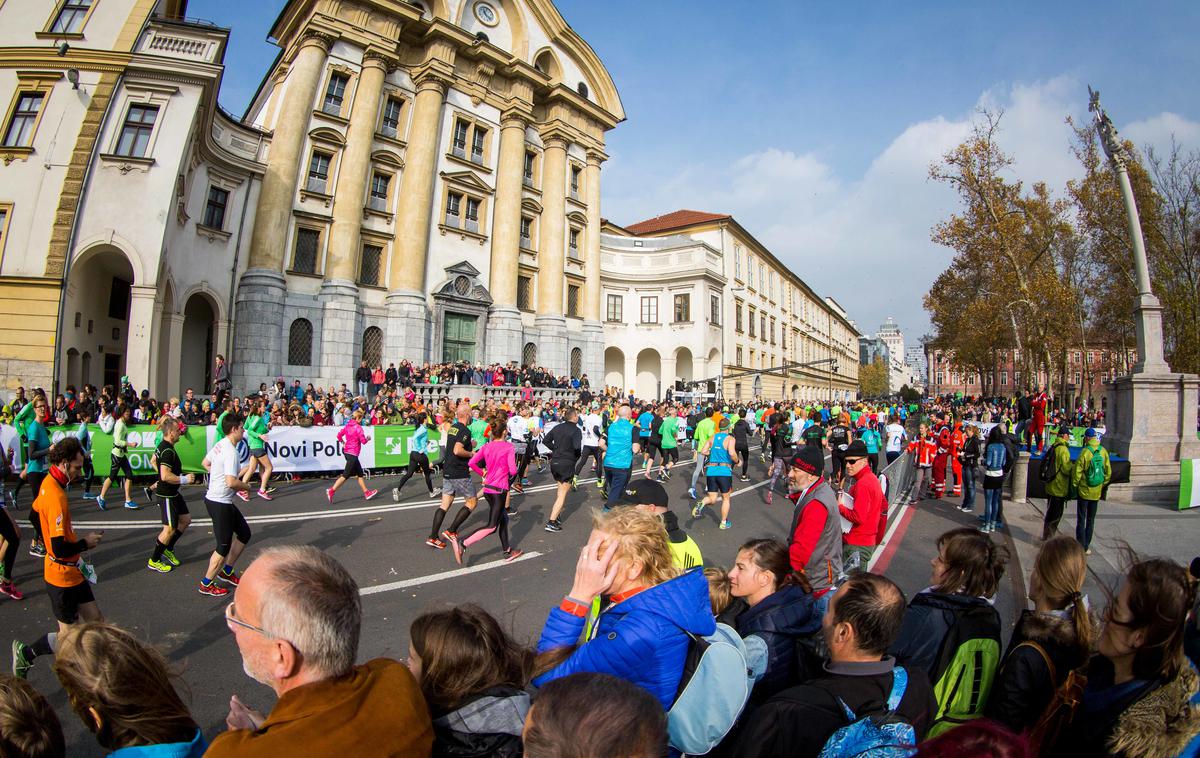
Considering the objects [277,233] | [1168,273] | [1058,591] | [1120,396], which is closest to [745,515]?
[1058,591]

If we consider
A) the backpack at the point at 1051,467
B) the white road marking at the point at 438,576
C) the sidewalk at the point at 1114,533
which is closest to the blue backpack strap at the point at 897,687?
the sidewalk at the point at 1114,533

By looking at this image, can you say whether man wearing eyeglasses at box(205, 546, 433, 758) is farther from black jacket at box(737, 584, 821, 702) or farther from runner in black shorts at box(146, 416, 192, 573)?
runner in black shorts at box(146, 416, 192, 573)

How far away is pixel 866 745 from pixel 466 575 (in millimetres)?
5591

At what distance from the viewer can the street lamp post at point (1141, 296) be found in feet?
38.3

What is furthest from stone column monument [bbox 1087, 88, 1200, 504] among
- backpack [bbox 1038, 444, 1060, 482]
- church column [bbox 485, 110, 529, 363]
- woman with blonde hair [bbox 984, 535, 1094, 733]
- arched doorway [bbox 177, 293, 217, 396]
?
arched doorway [bbox 177, 293, 217, 396]

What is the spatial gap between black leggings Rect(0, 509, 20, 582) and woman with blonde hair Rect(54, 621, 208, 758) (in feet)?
18.1

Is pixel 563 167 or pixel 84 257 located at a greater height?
pixel 563 167

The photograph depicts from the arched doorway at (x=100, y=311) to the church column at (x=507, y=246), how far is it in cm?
1513

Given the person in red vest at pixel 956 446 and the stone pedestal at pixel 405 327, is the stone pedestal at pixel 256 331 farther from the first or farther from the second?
the person in red vest at pixel 956 446

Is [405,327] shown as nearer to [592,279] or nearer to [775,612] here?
[592,279]

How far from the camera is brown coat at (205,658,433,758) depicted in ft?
4.54

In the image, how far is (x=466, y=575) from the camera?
667 centimetres

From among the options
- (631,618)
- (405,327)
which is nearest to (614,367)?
(405,327)

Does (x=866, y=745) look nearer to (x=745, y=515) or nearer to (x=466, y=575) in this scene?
(x=466, y=575)
